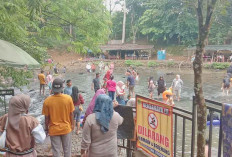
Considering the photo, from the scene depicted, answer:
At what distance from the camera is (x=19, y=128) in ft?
Result: 10.2

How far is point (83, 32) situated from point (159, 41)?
167 feet

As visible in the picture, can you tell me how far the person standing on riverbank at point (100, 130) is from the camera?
3.20 meters

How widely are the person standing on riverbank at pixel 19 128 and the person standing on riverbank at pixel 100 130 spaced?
Result: 58 centimetres

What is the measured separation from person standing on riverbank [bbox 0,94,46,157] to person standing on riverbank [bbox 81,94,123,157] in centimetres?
58

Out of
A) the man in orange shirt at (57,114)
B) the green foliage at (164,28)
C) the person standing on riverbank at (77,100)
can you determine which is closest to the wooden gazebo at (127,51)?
the green foliage at (164,28)

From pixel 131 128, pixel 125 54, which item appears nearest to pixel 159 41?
pixel 125 54

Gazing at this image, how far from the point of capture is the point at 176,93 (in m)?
15.2

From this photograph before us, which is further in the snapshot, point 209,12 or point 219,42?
point 219,42

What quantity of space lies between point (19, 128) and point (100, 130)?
0.99m

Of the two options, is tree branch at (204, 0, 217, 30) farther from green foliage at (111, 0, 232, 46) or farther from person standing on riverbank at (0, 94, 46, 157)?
green foliage at (111, 0, 232, 46)

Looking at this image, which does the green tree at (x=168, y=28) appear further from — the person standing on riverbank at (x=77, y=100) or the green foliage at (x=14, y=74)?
the green foliage at (x=14, y=74)

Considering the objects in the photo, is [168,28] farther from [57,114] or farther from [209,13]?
[209,13]

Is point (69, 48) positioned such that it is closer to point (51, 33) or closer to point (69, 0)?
point (51, 33)

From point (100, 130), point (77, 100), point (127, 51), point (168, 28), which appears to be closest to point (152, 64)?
point (127, 51)
